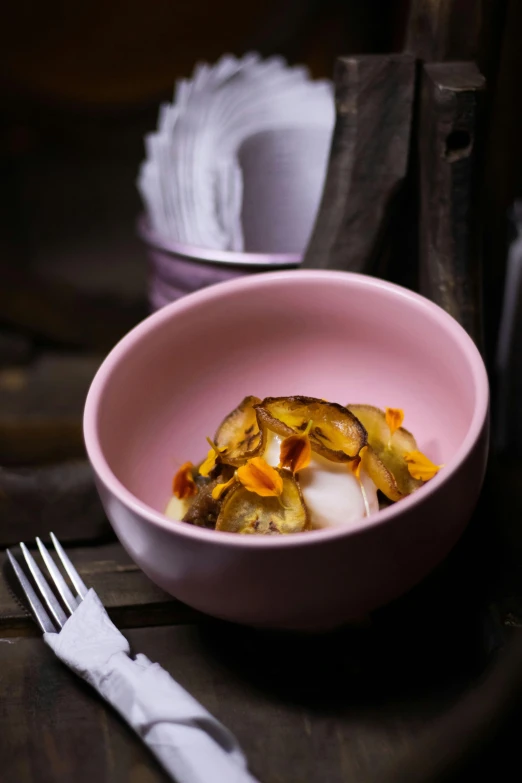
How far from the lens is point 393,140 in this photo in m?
0.55

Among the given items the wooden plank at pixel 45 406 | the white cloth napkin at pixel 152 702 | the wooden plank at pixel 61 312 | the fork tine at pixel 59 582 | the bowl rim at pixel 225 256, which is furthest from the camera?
the wooden plank at pixel 61 312

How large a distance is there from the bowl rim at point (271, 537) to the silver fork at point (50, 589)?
0.09 meters

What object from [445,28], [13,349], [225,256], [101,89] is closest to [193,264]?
[225,256]

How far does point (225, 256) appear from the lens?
653 millimetres

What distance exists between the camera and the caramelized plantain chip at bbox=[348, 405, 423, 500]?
42 centimetres

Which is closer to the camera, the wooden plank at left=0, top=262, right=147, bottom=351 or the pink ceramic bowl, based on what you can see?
the pink ceramic bowl

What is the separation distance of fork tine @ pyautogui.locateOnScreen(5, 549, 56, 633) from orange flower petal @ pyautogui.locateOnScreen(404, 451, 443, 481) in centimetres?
23

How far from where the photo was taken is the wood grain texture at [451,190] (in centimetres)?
50

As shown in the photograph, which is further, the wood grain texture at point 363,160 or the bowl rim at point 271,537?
the wood grain texture at point 363,160

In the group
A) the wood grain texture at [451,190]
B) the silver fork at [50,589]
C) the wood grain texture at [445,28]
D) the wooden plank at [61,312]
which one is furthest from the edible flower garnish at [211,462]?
the wooden plank at [61,312]

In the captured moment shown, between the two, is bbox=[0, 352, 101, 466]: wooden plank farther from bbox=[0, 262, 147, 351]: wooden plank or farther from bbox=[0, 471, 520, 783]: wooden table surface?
bbox=[0, 471, 520, 783]: wooden table surface

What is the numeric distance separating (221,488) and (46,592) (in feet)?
0.43

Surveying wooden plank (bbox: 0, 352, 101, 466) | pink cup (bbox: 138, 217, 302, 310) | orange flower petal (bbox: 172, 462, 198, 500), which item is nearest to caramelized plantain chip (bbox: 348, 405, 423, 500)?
orange flower petal (bbox: 172, 462, 198, 500)

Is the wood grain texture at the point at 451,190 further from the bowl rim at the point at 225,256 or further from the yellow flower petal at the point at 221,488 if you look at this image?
the yellow flower petal at the point at 221,488
